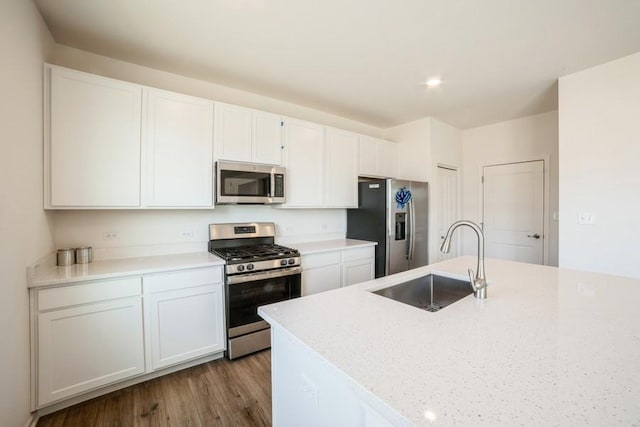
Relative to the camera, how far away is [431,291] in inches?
74.9

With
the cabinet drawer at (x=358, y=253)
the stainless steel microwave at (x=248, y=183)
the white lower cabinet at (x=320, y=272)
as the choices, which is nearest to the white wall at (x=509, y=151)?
the cabinet drawer at (x=358, y=253)

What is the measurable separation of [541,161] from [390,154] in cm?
206

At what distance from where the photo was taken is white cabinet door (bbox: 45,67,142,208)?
1.93 metres

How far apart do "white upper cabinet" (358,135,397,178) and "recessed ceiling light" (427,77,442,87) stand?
1.08 m

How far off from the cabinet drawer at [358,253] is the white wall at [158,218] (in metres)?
0.58

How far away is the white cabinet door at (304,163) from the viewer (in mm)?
3068

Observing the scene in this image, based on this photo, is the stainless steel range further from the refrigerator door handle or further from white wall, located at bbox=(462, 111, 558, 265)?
white wall, located at bbox=(462, 111, 558, 265)

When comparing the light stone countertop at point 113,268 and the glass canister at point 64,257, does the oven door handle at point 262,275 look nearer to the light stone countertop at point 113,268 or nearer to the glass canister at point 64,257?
the light stone countertop at point 113,268

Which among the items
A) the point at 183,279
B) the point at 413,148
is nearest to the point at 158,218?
the point at 183,279

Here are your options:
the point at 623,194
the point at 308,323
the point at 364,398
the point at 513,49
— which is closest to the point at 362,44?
the point at 513,49

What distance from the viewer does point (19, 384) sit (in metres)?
1.53

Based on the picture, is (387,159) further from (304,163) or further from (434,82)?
(304,163)

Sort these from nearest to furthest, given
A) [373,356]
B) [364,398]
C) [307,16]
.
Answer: [364,398] < [373,356] < [307,16]

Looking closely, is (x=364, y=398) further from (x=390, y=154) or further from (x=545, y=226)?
(x=545, y=226)
